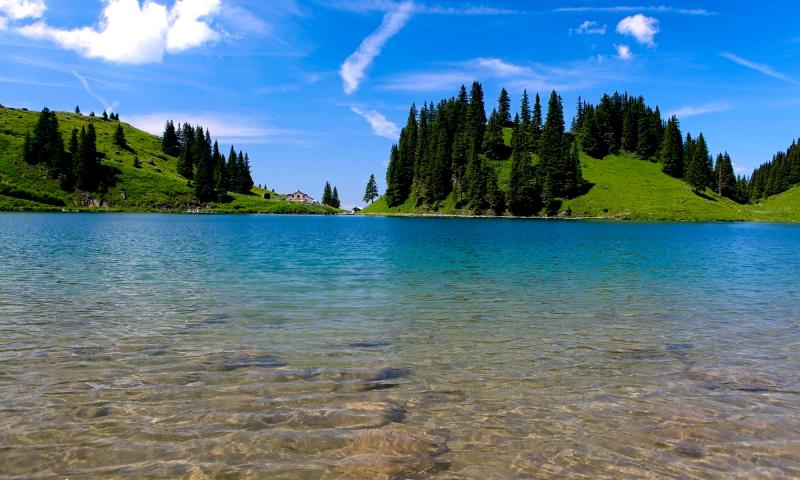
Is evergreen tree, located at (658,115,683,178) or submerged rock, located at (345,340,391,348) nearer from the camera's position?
submerged rock, located at (345,340,391,348)

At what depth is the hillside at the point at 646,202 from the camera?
162 m

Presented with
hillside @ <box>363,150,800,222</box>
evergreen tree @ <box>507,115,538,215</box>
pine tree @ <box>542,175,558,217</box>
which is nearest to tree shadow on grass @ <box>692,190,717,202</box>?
hillside @ <box>363,150,800,222</box>

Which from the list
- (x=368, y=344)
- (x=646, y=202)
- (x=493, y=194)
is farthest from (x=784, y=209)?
(x=368, y=344)

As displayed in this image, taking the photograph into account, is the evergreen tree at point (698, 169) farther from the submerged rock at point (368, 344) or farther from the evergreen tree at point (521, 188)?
the submerged rock at point (368, 344)

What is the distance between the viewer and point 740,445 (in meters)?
8.26

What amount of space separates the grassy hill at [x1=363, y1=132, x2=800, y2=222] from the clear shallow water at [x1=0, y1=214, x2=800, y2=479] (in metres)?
150

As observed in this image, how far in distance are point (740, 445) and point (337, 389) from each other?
7.63 metres

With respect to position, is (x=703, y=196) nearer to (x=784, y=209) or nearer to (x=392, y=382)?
(x=784, y=209)

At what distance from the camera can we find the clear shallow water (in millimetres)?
7621

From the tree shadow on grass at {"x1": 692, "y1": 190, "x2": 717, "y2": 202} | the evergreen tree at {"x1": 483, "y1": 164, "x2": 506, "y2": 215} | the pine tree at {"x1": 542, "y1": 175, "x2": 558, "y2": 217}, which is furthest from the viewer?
the tree shadow on grass at {"x1": 692, "y1": 190, "x2": 717, "y2": 202}

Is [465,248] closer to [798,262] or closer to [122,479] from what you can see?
[798,262]

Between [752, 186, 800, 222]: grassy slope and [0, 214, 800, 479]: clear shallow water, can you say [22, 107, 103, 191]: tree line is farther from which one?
[752, 186, 800, 222]: grassy slope

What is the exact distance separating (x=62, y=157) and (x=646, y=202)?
8648 inches

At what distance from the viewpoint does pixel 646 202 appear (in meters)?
168
